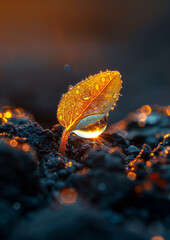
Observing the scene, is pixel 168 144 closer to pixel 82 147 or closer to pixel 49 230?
pixel 82 147

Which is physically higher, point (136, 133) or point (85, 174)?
point (136, 133)

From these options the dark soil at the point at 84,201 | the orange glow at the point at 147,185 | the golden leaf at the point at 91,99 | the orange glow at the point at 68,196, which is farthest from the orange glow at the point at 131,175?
the golden leaf at the point at 91,99

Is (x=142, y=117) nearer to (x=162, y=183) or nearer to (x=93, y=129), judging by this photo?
(x=93, y=129)

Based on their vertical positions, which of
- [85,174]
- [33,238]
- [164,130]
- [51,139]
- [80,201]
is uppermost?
[164,130]

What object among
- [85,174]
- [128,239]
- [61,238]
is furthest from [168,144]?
[61,238]

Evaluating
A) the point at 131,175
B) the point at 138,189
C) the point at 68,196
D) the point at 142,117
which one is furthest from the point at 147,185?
the point at 142,117

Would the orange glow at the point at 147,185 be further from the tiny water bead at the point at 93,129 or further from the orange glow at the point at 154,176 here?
the tiny water bead at the point at 93,129

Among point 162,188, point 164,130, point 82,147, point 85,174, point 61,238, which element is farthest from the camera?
point 164,130

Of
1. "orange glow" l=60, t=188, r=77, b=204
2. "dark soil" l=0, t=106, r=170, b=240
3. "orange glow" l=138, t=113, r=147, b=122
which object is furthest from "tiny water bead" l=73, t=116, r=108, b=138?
"orange glow" l=138, t=113, r=147, b=122
